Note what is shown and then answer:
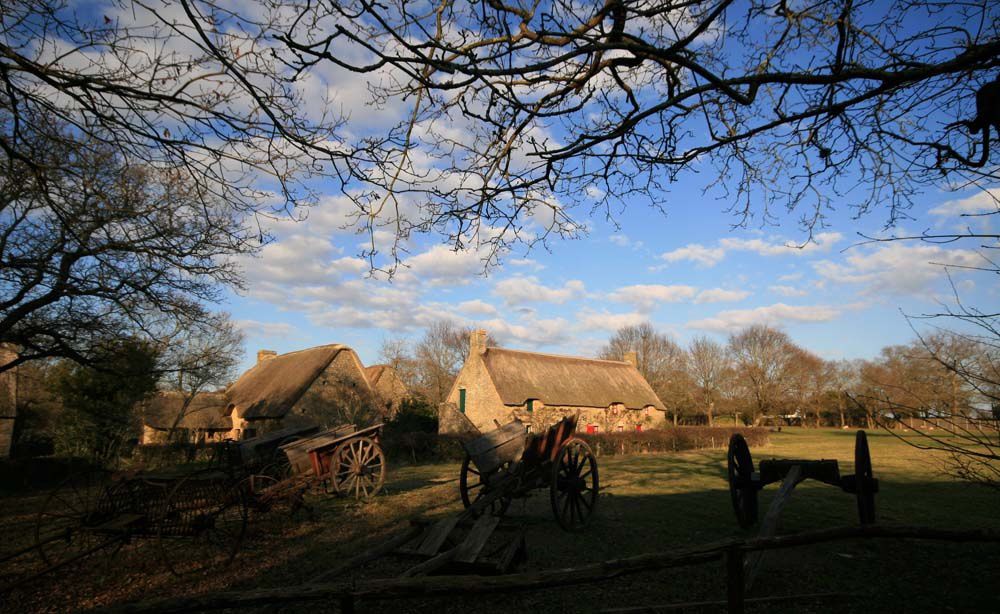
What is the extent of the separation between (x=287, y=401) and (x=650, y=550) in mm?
21581

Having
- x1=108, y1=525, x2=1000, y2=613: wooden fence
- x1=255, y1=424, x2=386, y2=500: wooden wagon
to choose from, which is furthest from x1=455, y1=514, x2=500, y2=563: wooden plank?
x1=255, y1=424, x2=386, y2=500: wooden wagon

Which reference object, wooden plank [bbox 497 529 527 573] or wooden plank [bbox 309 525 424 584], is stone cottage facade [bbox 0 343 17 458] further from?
wooden plank [bbox 497 529 527 573]

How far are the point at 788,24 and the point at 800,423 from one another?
58.5m

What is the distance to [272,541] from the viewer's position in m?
8.13

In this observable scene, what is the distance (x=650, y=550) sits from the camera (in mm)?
6961

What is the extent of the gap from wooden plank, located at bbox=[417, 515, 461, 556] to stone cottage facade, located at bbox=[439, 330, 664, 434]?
21250 mm

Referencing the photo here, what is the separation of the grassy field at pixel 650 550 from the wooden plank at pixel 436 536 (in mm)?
445

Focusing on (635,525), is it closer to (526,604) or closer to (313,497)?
(526,604)

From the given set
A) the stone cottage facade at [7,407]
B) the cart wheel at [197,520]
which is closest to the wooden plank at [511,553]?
the cart wheel at [197,520]

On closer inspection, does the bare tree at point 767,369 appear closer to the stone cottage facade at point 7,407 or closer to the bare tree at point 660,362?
the bare tree at point 660,362

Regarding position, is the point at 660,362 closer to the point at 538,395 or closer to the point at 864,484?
the point at 538,395

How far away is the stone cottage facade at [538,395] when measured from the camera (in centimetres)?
2798

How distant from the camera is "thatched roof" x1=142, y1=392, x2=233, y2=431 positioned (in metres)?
30.0

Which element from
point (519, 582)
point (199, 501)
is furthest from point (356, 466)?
point (519, 582)
